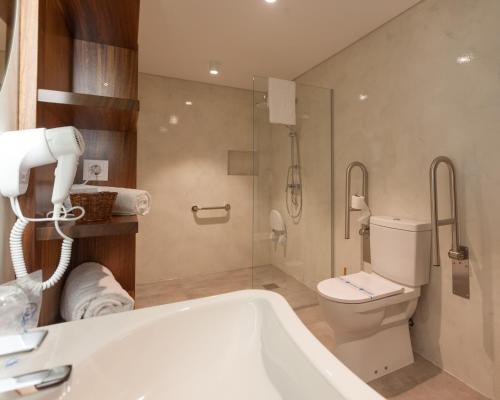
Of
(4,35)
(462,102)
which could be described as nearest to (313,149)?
(462,102)

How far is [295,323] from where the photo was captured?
22.3 inches

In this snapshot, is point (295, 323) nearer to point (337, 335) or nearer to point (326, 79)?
point (337, 335)

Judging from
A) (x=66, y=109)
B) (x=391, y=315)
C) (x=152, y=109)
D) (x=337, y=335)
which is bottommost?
(x=337, y=335)

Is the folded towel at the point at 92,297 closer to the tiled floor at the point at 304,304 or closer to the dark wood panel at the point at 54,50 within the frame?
the dark wood panel at the point at 54,50

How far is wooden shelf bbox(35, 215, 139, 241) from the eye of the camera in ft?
2.09

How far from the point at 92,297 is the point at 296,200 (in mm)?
1954

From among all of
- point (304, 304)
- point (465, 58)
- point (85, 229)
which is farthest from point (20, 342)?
point (304, 304)

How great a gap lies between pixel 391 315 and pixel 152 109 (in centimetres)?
281

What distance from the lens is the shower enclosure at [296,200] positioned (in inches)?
93.9

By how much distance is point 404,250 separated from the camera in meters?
1.63

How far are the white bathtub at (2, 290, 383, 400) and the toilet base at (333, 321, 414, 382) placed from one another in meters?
1.24

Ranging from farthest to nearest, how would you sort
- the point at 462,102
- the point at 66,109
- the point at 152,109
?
the point at 152,109
the point at 462,102
the point at 66,109

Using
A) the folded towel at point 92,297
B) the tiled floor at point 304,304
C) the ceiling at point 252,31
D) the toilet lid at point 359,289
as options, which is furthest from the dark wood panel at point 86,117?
the tiled floor at point 304,304

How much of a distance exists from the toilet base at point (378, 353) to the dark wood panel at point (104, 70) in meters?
1.80
